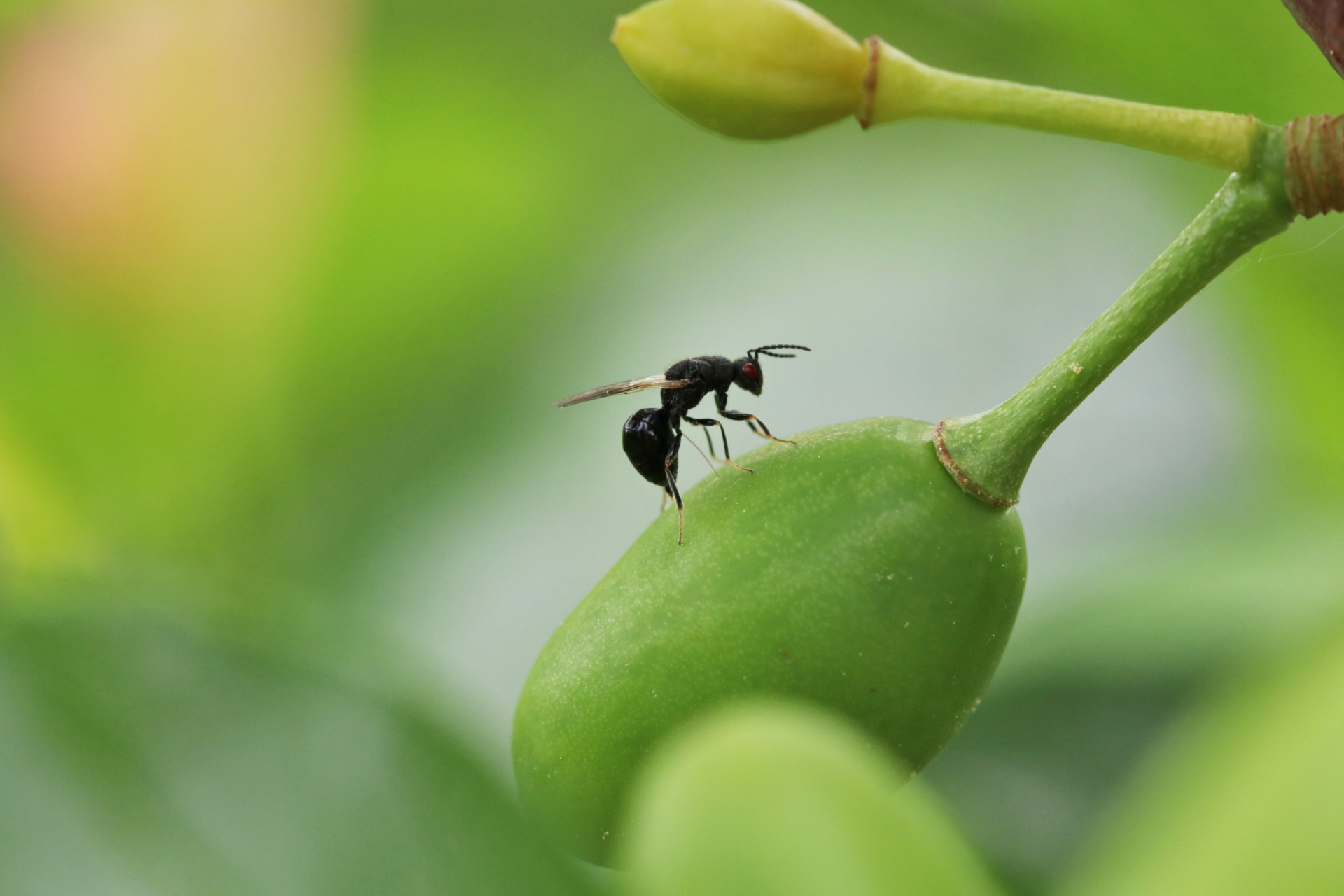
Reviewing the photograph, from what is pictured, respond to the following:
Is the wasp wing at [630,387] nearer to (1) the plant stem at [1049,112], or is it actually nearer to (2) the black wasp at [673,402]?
(2) the black wasp at [673,402]

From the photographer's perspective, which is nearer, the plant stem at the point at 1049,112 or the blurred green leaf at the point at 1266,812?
the blurred green leaf at the point at 1266,812

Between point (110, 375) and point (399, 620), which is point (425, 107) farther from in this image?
point (399, 620)

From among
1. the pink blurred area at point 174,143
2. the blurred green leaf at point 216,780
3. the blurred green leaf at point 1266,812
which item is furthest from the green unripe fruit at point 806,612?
the pink blurred area at point 174,143

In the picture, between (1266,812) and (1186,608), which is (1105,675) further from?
(1266,812)

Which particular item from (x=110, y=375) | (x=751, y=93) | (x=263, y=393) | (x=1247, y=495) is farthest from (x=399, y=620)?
(x=751, y=93)

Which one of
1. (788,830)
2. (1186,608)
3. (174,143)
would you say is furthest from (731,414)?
(174,143)

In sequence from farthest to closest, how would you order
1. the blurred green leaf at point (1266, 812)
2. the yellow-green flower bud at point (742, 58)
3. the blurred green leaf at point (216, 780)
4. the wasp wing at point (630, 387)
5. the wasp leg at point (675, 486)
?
the wasp wing at point (630, 387)
the blurred green leaf at point (216, 780)
the wasp leg at point (675, 486)
the yellow-green flower bud at point (742, 58)
the blurred green leaf at point (1266, 812)
